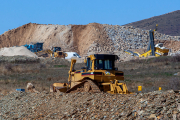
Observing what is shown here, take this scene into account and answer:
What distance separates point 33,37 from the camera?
3142 inches

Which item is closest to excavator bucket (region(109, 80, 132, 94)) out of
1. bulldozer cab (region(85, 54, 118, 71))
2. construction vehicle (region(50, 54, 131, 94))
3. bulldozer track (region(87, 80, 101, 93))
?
construction vehicle (region(50, 54, 131, 94))

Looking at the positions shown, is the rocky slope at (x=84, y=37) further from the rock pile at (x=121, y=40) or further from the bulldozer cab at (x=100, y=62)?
the bulldozer cab at (x=100, y=62)

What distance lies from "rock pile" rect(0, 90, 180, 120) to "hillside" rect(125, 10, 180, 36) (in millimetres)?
132620

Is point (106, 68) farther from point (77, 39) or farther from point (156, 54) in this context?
point (77, 39)

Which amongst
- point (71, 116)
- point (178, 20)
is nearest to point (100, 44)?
point (71, 116)

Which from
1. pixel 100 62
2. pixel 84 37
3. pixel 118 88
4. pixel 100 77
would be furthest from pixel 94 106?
pixel 84 37

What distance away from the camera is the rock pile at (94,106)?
7.23 m

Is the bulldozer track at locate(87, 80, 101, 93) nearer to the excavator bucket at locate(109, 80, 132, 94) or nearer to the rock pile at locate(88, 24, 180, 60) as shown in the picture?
the excavator bucket at locate(109, 80, 132, 94)

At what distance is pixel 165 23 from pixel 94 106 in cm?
14869

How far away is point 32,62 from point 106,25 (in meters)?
36.0

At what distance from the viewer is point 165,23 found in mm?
151000

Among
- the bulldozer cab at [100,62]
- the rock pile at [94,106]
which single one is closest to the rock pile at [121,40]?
the bulldozer cab at [100,62]

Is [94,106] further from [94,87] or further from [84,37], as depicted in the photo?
[84,37]

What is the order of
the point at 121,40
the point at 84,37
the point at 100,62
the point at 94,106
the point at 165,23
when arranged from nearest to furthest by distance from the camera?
1. the point at 94,106
2. the point at 100,62
3. the point at 121,40
4. the point at 84,37
5. the point at 165,23
